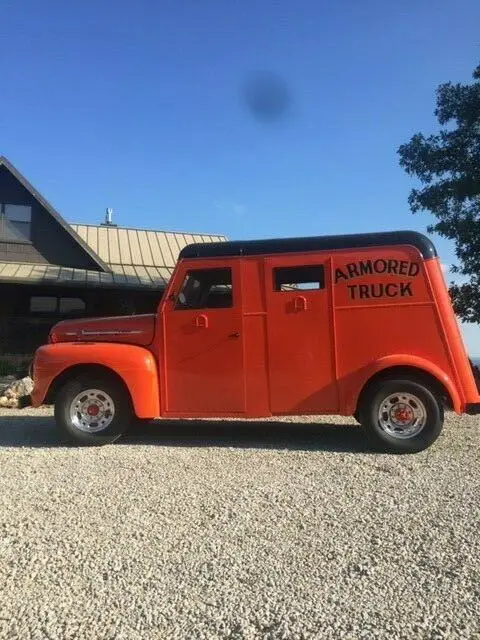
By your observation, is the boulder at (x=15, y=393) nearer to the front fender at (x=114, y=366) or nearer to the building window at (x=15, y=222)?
the front fender at (x=114, y=366)

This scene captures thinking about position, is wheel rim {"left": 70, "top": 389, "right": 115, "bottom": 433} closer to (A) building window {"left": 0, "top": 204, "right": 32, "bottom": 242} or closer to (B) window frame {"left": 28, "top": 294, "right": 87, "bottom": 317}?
→ (B) window frame {"left": 28, "top": 294, "right": 87, "bottom": 317}

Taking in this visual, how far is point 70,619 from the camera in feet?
10.1

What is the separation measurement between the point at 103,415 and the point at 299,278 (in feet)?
9.72

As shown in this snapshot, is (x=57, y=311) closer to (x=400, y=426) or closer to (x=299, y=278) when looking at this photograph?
(x=299, y=278)

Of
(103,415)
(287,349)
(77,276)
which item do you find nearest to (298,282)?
(287,349)

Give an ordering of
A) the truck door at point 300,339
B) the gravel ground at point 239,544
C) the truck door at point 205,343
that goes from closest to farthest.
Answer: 1. the gravel ground at point 239,544
2. the truck door at point 300,339
3. the truck door at point 205,343

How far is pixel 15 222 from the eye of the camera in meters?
17.7

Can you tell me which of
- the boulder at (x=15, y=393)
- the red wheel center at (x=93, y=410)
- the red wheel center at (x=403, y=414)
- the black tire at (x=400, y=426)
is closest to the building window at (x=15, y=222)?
the boulder at (x=15, y=393)

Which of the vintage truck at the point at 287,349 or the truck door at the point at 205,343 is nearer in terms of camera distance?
the vintage truck at the point at 287,349

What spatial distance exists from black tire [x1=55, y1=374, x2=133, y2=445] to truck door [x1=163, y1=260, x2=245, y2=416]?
0.58m

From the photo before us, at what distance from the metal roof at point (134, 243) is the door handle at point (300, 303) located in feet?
39.7

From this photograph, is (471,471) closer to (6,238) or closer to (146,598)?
(146,598)

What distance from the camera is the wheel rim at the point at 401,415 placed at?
683 cm

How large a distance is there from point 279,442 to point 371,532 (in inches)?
133
